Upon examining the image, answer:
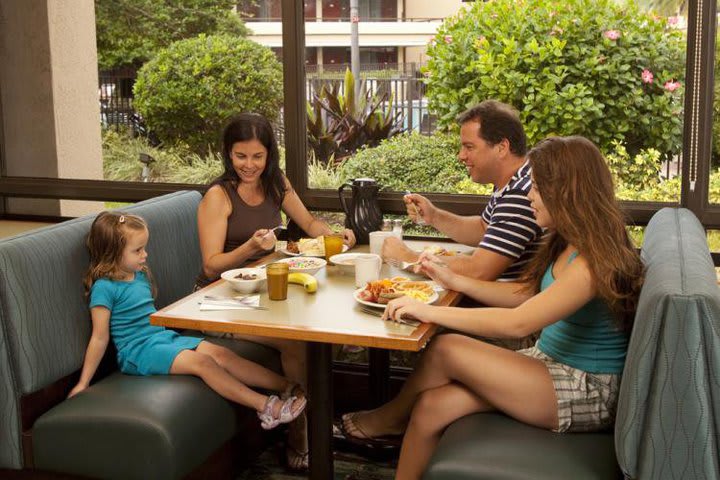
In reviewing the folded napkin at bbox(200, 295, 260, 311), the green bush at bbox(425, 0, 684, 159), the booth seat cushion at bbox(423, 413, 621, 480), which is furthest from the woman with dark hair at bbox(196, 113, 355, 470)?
the booth seat cushion at bbox(423, 413, 621, 480)

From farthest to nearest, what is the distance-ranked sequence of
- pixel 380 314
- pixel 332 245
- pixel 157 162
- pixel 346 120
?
pixel 157 162
pixel 346 120
pixel 332 245
pixel 380 314

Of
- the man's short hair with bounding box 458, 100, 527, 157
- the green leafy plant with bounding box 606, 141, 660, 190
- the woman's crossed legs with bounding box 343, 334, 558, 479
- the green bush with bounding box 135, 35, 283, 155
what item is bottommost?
the woman's crossed legs with bounding box 343, 334, 558, 479

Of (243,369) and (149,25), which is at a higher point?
(149,25)

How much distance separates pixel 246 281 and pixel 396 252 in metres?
0.58

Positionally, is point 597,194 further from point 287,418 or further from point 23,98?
point 23,98

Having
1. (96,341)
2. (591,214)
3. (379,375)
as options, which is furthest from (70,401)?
(591,214)

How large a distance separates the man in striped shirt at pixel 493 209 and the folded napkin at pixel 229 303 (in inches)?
23.8

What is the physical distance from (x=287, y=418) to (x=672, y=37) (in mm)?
2017

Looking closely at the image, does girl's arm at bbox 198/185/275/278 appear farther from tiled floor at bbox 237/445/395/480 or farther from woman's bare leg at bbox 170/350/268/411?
tiled floor at bbox 237/445/395/480

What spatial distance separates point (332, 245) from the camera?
3156 millimetres

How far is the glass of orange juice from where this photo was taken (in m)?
3.15

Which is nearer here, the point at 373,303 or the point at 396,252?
the point at 373,303

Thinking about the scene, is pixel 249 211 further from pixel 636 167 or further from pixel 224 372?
pixel 636 167

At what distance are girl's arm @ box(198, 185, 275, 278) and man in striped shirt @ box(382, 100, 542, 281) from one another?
0.53m
